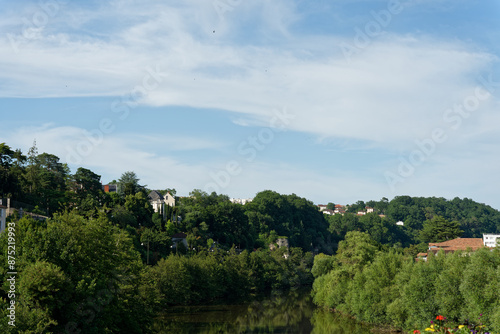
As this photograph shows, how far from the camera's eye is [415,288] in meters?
46.4

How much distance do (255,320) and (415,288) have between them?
21.3 m

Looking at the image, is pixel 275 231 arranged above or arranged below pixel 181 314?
above

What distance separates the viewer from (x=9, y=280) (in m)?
26.0

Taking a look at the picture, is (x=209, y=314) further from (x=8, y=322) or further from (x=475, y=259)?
(x=8, y=322)

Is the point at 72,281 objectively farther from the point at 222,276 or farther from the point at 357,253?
the point at 222,276

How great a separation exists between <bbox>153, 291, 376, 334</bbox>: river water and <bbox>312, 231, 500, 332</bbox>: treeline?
2650 millimetres

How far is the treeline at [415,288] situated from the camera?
39688 millimetres

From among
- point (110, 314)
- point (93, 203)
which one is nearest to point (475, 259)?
point (110, 314)

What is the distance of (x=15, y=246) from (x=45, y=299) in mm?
4082

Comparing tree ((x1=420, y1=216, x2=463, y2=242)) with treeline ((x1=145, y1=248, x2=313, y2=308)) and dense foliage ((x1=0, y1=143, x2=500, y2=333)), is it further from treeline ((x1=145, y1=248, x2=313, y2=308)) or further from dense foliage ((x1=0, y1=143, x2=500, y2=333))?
treeline ((x1=145, y1=248, x2=313, y2=308))

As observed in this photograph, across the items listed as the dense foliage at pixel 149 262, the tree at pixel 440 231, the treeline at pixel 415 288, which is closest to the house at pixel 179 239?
the dense foliage at pixel 149 262

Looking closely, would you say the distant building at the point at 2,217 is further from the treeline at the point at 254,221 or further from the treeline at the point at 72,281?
the treeline at the point at 254,221

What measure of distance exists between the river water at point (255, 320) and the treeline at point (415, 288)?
8.69 ft

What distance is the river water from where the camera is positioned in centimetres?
5216
